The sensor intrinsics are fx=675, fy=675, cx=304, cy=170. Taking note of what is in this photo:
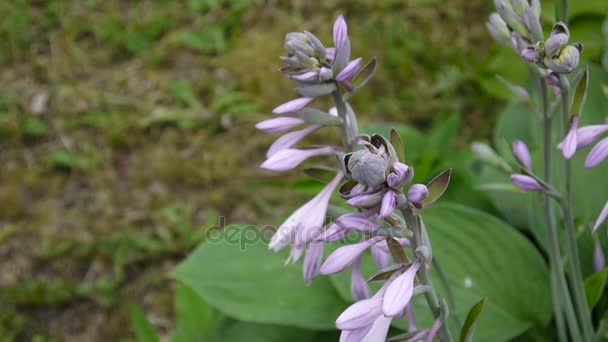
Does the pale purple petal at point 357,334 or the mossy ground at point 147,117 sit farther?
the mossy ground at point 147,117

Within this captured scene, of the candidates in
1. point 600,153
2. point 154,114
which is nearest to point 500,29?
point 600,153

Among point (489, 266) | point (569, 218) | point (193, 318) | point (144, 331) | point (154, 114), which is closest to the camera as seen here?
point (569, 218)

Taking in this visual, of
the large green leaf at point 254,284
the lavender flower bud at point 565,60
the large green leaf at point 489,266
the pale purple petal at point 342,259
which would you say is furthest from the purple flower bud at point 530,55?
the large green leaf at point 254,284

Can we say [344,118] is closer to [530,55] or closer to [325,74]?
[325,74]

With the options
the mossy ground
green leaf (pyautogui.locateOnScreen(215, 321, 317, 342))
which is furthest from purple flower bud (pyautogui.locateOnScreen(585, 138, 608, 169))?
the mossy ground

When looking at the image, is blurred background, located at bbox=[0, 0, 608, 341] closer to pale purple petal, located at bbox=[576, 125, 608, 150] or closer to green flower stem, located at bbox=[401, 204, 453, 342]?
pale purple petal, located at bbox=[576, 125, 608, 150]

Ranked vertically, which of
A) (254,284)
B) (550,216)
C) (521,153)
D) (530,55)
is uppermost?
(530,55)

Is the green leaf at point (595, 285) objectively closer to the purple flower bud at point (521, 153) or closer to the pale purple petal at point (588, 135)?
the purple flower bud at point (521, 153)
